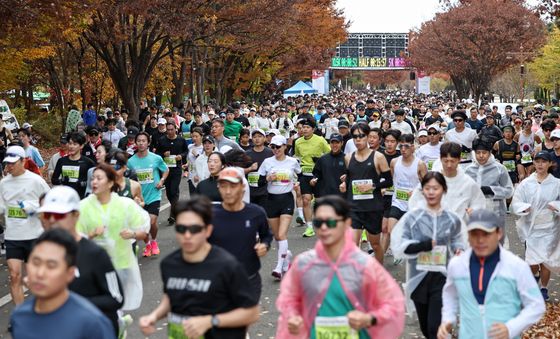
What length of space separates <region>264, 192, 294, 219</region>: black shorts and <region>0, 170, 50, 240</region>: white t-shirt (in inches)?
124

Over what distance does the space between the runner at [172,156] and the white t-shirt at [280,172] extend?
3.37m

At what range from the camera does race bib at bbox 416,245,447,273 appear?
6.31 metres

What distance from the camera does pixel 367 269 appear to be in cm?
436

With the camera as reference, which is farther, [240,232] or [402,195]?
[402,195]

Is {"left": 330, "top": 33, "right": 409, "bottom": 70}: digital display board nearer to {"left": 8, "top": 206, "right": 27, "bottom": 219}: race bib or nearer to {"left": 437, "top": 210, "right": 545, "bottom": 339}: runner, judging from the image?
{"left": 8, "top": 206, "right": 27, "bottom": 219}: race bib

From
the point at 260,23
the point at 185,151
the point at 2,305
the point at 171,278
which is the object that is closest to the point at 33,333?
the point at 171,278

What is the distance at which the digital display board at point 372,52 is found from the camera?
110 m

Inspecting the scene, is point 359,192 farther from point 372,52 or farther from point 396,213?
point 372,52

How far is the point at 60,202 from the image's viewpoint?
4887 millimetres

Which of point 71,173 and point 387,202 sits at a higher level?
point 71,173

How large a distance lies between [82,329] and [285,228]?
6496mm

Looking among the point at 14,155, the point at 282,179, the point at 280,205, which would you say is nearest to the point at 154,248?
the point at 280,205

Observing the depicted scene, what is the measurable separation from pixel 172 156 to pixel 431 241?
8256 mm

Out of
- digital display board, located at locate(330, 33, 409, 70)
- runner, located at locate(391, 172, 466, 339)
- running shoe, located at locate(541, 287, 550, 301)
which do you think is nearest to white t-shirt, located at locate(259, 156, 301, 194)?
running shoe, located at locate(541, 287, 550, 301)
